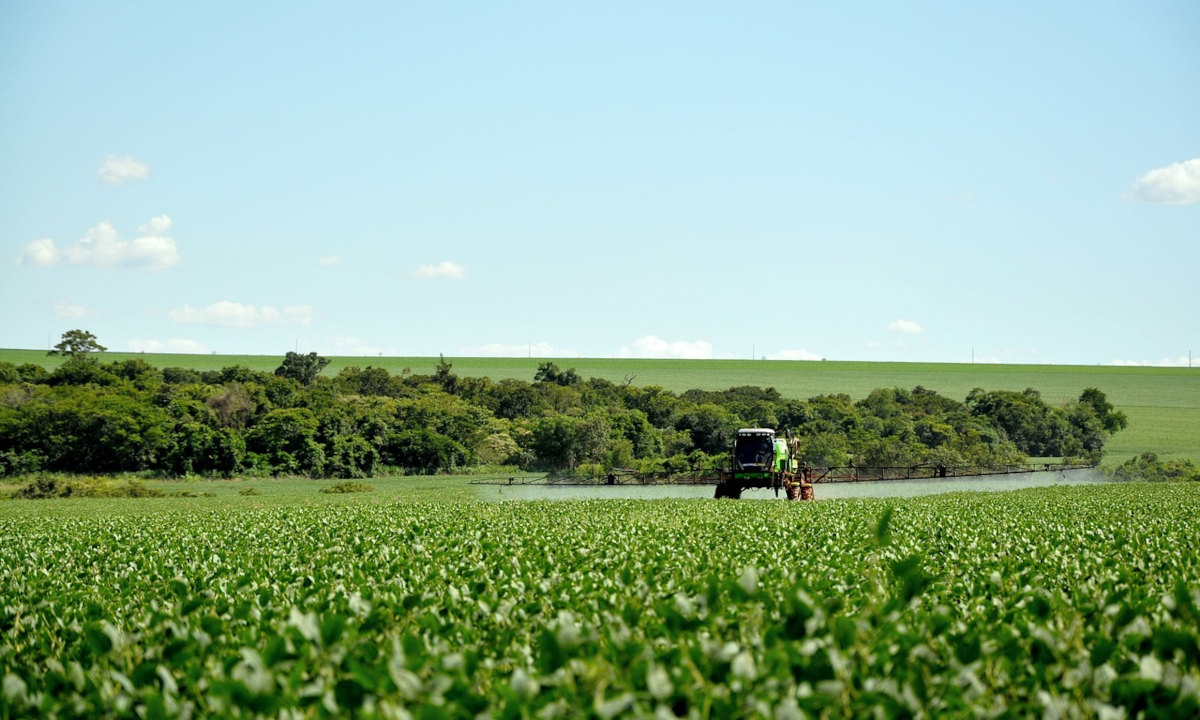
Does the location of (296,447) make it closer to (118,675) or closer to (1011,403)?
(1011,403)

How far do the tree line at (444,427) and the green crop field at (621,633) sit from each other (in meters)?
61.7

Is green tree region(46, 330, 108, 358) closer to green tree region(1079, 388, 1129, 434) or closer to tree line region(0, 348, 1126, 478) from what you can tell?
tree line region(0, 348, 1126, 478)

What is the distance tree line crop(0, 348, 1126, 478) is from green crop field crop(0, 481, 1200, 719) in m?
61.7

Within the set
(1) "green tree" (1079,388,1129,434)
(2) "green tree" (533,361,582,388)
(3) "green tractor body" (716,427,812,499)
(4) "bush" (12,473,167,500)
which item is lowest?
(4) "bush" (12,473,167,500)

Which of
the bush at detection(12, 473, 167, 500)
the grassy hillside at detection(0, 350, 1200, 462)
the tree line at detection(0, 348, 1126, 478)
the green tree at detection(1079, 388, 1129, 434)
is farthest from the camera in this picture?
the grassy hillside at detection(0, 350, 1200, 462)

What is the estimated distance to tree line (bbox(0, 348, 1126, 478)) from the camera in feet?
247

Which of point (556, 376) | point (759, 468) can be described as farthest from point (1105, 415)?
point (759, 468)

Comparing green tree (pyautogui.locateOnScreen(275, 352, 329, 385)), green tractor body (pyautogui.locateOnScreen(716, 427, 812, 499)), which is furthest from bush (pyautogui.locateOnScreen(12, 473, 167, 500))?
green tree (pyautogui.locateOnScreen(275, 352, 329, 385))

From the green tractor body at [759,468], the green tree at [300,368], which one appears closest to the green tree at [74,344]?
the green tree at [300,368]

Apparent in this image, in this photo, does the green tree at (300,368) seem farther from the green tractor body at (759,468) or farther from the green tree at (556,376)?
the green tractor body at (759,468)

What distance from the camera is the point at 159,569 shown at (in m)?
15.0

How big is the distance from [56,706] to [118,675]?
1.37ft

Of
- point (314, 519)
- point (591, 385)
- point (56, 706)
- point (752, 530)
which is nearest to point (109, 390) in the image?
point (591, 385)

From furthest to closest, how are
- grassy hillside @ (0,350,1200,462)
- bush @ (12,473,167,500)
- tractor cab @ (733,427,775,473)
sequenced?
grassy hillside @ (0,350,1200,462) → bush @ (12,473,167,500) → tractor cab @ (733,427,775,473)
